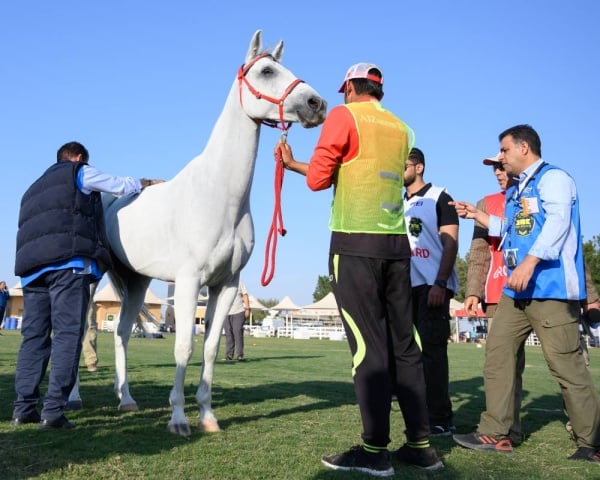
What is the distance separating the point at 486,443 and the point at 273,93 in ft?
10.8

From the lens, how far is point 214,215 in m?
5.18

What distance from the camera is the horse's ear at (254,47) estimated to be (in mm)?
5312

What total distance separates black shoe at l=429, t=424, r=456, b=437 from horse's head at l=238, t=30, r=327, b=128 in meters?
2.94

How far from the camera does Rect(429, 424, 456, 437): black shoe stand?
549 cm

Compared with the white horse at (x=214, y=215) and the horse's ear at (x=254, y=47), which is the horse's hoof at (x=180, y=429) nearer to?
the white horse at (x=214, y=215)

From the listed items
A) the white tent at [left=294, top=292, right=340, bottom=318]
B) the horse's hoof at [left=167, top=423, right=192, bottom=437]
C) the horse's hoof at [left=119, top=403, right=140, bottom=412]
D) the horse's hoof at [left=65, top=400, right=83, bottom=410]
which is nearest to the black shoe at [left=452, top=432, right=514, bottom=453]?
the horse's hoof at [left=167, top=423, right=192, bottom=437]

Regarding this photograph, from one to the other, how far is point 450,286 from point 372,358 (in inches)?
91.8

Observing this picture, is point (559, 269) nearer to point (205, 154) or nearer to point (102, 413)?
point (205, 154)

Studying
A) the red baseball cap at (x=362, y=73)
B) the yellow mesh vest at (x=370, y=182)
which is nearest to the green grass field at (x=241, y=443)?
the yellow mesh vest at (x=370, y=182)

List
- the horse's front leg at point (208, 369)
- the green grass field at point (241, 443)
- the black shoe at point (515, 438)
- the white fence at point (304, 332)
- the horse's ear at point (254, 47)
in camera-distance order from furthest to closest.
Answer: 1. the white fence at point (304, 332)
2. the horse's ear at point (254, 47)
3. the horse's front leg at point (208, 369)
4. the black shoe at point (515, 438)
5. the green grass field at point (241, 443)

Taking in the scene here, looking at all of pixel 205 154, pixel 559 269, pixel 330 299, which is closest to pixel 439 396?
pixel 559 269

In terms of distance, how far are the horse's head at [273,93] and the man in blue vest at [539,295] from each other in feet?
5.48

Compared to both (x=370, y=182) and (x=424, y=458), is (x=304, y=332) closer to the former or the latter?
(x=424, y=458)

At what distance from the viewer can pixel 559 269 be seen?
4676 millimetres
